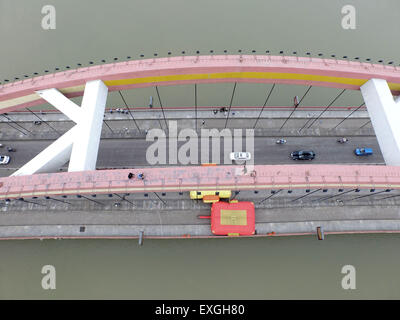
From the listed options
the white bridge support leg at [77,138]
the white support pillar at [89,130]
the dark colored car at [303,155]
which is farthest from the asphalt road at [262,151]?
the white support pillar at [89,130]

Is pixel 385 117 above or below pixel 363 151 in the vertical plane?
above

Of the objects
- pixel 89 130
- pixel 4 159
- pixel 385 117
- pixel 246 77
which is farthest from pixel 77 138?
pixel 385 117

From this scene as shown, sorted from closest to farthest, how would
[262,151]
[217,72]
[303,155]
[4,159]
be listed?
[217,72] → [303,155] → [4,159] → [262,151]

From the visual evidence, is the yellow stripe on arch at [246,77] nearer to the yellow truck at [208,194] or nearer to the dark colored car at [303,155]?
the dark colored car at [303,155]

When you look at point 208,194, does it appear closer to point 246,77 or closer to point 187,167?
point 187,167

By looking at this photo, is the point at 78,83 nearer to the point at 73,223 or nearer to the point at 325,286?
the point at 73,223
